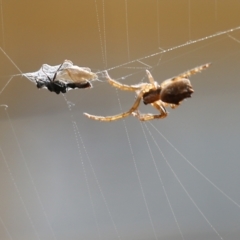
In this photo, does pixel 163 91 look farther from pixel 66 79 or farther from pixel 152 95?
pixel 66 79

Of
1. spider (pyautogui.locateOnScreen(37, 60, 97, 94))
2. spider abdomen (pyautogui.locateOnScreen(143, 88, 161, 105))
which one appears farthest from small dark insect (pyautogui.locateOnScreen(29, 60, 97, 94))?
spider abdomen (pyautogui.locateOnScreen(143, 88, 161, 105))

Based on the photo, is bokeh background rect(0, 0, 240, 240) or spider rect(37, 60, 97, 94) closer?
spider rect(37, 60, 97, 94)

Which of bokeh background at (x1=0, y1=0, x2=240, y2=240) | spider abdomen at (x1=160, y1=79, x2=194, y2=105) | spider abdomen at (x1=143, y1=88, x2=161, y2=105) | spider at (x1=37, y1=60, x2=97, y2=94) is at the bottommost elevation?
spider abdomen at (x1=160, y1=79, x2=194, y2=105)

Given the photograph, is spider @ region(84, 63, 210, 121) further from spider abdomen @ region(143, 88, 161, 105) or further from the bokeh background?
the bokeh background

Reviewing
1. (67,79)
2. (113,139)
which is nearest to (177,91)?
(67,79)

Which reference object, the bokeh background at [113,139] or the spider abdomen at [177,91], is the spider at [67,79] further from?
the bokeh background at [113,139]

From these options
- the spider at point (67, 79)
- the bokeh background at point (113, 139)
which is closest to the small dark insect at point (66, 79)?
the spider at point (67, 79)

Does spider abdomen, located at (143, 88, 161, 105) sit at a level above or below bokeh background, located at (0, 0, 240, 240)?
below
